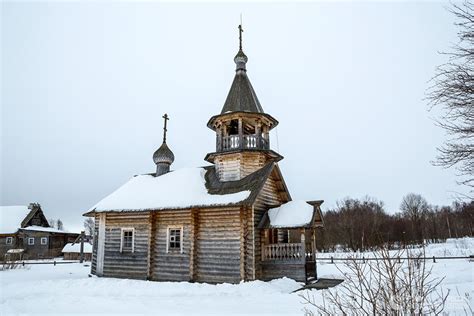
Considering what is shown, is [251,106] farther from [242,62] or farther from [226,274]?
[226,274]

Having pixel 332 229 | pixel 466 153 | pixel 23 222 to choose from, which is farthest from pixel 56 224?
pixel 466 153

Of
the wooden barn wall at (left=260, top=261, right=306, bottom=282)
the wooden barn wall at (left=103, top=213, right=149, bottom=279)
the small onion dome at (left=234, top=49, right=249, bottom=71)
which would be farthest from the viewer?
the small onion dome at (left=234, top=49, right=249, bottom=71)

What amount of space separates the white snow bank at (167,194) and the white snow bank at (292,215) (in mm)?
1886

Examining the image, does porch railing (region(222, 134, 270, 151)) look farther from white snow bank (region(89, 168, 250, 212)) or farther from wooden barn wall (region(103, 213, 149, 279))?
wooden barn wall (region(103, 213, 149, 279))

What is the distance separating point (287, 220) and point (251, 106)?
6700 mm

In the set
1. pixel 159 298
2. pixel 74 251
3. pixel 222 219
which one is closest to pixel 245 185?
pixel 222 219

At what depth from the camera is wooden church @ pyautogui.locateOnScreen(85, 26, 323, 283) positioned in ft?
51.3

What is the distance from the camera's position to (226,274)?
1554 centimetres

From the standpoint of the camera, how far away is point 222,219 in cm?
1625

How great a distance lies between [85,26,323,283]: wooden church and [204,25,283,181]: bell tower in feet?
0.18

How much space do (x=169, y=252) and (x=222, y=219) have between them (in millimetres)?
3471

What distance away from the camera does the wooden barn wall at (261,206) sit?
16.0m

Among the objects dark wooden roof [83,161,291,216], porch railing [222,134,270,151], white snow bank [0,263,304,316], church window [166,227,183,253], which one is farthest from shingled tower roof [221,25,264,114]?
white snow bank [0,263,304,316]

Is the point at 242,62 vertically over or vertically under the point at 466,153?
over
